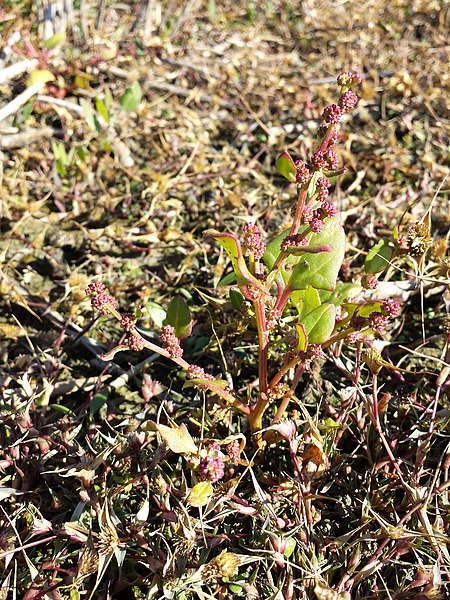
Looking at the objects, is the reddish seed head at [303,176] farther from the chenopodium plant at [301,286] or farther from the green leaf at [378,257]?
the green leaf at [378,257]

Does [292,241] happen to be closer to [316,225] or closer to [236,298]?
[316,225]

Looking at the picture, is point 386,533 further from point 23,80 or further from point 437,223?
point 23,80

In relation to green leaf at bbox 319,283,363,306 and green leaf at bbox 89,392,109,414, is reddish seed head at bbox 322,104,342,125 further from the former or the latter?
green leaf at bbox 89,392,109,414

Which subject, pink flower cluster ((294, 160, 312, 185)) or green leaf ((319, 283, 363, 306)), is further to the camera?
green leaf ((319, 283, 363, 306))

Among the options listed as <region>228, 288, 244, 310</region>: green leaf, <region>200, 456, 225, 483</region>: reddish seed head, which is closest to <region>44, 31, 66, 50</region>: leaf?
<region>228, 288, 244, 310</region>: green leaf

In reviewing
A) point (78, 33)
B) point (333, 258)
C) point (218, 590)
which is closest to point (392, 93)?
point (78, 33)

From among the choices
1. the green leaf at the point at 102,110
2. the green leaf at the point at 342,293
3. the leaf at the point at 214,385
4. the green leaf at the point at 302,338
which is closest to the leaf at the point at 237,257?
the green leaf at the point at 302,338
